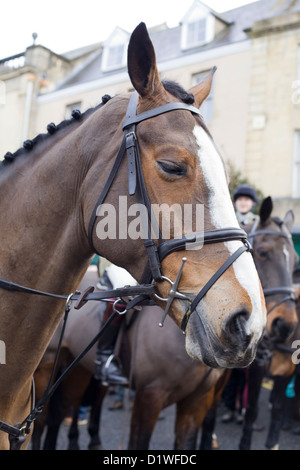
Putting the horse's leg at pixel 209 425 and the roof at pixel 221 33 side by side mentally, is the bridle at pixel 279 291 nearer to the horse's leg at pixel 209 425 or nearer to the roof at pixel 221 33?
the horse's leg at pixel 209 425

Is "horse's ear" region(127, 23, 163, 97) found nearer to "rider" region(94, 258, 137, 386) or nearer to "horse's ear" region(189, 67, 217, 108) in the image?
"horse's ear" region(189, 67, 217, 108)

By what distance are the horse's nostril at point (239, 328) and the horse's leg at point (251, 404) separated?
396 cm

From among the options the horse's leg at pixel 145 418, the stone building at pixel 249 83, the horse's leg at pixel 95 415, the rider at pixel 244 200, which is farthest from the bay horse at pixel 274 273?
the stone building at pixel 249 83

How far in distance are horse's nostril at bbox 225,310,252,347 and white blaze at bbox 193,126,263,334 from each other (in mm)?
24

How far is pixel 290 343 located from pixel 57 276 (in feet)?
15.4

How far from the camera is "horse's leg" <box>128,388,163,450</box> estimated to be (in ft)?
13.8

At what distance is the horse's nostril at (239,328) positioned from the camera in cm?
166

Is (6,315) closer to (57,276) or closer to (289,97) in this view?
(57,276)

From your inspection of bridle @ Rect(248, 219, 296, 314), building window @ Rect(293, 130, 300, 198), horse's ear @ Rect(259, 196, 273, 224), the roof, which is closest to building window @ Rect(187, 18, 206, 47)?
the roof

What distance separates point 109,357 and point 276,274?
1.95m

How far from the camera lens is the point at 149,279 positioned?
192 cm

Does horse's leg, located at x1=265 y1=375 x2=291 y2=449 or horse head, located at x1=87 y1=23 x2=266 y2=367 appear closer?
horse head, located at x1=87 y1=23 x2=266 y2=367
